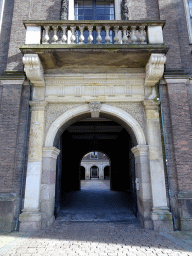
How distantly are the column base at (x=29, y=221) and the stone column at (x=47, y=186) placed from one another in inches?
8.1

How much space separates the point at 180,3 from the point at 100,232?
8.88 m

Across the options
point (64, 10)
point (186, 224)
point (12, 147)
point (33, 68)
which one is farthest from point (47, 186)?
point (64, 10)

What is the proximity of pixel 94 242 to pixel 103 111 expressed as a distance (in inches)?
147

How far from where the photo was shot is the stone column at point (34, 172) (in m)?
5.08

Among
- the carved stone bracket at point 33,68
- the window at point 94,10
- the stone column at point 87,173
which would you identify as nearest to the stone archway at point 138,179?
the carved stone bracket at point 33,68

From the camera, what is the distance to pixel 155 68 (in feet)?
18.7

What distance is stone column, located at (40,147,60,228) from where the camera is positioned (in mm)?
5355

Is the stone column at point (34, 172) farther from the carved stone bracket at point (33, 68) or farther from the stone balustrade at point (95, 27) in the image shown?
the stone balustrade at point (95, 27)

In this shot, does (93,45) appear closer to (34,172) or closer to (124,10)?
(124,10)

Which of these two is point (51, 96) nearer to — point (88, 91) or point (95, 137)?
point (88, 91)

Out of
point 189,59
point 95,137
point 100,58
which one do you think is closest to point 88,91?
point 100,58

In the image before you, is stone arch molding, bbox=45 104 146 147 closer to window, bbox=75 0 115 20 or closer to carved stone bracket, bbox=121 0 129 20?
carved stone bracket, bbox=121 0 129 20

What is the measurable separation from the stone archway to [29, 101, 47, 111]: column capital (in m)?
0.64

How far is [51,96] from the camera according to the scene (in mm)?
6152
